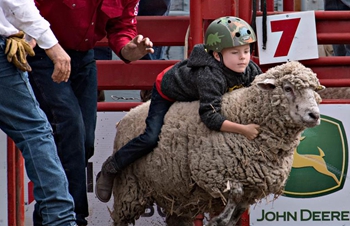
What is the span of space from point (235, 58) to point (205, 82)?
0.69 feet

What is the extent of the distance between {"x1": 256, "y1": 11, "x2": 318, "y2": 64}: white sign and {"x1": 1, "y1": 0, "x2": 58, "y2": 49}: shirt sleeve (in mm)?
2128

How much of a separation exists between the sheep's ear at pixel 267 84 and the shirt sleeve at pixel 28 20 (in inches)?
47.2

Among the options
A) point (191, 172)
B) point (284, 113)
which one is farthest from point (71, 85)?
point (284, 113)

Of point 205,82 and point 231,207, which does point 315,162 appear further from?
point 205,82

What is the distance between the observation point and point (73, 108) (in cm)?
511

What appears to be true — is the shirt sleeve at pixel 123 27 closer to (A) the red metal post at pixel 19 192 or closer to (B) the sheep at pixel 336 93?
(A) the red metal post at pixel 19 192

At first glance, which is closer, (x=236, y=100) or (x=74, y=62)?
(x=236, y=100)

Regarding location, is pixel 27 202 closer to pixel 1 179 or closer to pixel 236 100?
pixel 1 179

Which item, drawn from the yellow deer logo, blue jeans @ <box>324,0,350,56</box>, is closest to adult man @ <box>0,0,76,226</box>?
the yellow deer logo

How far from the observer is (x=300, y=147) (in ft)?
19.7

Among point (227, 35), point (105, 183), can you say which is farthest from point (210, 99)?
point (105, 183)

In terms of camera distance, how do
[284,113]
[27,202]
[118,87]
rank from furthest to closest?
[118,87]
[27,202]
[284,113]

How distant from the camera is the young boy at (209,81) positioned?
16.0 ft

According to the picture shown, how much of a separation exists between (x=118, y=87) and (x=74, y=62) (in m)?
1.09
